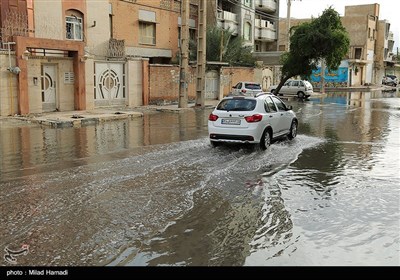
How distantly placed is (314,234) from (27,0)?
22.3m

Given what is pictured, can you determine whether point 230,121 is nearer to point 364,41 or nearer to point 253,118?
point 253,118

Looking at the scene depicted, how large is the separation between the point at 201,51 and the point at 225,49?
12631mm

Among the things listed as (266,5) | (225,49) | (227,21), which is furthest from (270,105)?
(266,5)

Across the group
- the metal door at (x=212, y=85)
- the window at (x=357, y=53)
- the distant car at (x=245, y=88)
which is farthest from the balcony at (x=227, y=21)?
the window at (x=357, y=53)

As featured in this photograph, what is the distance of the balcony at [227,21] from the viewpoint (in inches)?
1871

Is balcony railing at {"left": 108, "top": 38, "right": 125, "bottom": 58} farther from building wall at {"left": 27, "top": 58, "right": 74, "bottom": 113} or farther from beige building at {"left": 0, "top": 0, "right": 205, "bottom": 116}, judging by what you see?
building wall at {"left": 27, "top": 58, "right": 74, "bottom": 113}

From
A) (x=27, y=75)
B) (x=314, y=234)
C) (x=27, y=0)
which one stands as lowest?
(x=314, y=234)

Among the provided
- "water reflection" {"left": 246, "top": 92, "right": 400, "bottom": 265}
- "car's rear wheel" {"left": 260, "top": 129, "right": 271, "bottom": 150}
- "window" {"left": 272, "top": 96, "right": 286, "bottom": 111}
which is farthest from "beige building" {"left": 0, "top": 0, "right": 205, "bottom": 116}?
"water reflection" {"left": 246, "top": 92, "right": 400, "bottom": 265}

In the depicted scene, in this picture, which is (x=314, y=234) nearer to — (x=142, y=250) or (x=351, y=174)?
(x=142, y=250)

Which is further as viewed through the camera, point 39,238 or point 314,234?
point 314,234

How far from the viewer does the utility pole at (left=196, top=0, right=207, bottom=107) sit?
90.8ft

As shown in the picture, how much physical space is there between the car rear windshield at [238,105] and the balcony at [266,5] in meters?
45.3
